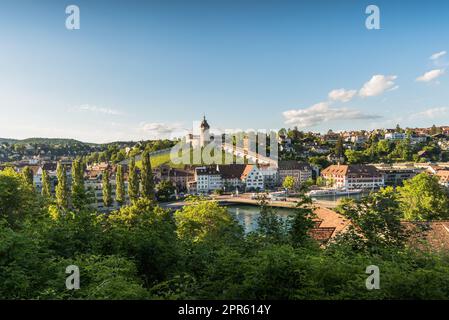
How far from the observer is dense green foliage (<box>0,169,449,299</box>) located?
536 centimetres

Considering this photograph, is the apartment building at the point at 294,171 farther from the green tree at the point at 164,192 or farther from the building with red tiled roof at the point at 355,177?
the green tree at the point at 164,192

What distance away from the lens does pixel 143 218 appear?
10805 millimetres

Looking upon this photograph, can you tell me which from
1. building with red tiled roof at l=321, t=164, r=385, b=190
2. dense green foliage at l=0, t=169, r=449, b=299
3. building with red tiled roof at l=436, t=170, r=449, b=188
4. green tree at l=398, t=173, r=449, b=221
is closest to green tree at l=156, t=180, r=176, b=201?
building with red tiled roof at l=321, t=164, r=385, b=190

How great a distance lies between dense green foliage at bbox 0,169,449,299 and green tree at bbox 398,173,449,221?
1888cm

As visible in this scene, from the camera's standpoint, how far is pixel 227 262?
21.9 feet

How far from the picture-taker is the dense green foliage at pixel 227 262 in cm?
536

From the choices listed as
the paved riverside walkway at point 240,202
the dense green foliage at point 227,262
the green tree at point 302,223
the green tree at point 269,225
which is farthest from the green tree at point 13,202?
the paved riverside walkway at point 240,202

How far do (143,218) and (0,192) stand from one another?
5970mm

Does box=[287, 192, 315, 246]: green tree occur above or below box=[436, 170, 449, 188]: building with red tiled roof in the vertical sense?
above

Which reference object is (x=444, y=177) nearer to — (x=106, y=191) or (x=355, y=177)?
(x=355, y=177)

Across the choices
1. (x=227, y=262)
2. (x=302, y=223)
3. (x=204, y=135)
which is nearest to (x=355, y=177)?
(x=204, y=135)

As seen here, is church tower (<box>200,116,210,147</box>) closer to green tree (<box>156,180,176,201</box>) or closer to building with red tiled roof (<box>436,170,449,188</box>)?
green tree (<box>156,180,176,201</box>)

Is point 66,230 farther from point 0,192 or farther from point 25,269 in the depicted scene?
point 0,192

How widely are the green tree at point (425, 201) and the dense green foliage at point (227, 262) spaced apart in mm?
18884
